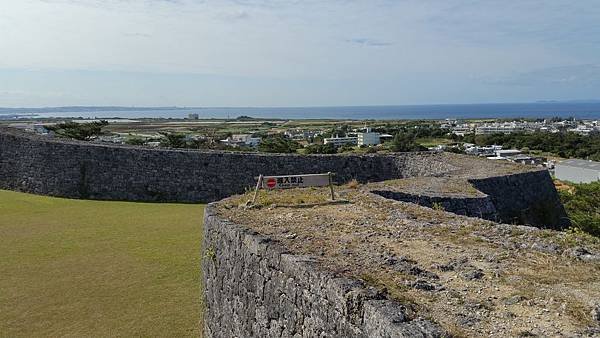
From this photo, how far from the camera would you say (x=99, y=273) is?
8.19 meters

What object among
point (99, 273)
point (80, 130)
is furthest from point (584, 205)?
point (80, 130)

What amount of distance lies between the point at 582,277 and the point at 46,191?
14.8m

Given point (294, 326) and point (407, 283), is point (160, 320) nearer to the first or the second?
point (294, 326)

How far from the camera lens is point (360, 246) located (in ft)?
15.6

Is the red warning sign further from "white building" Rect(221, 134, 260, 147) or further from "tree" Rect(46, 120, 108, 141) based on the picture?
"white building" Rect(221, 134, 260, 147)

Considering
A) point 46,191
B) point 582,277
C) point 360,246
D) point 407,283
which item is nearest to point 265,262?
point 360,246

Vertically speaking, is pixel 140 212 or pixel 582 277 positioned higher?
pixel 582 277

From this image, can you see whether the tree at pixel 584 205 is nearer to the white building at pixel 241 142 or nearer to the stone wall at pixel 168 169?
the stone wall at pixel 168 169

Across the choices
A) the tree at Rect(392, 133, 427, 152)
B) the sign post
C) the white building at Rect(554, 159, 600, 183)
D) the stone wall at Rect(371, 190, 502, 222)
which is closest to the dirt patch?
the sign post

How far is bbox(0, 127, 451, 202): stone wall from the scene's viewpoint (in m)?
14.8

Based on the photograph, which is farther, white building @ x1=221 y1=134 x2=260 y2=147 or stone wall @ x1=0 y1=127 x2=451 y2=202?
white building @ x1=221 y1=134 x2=260 y2=147

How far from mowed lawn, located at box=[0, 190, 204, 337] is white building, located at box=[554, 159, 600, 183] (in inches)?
870

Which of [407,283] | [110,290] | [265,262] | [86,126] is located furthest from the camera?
[86,126]

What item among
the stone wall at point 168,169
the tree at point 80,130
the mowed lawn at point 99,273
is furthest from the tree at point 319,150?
the mowed lawn at point 99,273
